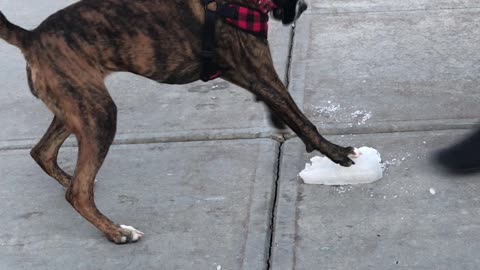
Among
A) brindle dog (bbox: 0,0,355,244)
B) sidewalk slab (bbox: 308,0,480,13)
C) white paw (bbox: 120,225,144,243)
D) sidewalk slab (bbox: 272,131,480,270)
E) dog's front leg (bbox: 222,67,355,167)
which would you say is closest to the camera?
sidewalk slab (bbox: 272,131,480,270)

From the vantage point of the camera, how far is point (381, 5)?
6754mm

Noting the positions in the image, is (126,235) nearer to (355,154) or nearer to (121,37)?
(121,37)

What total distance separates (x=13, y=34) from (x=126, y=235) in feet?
3.42

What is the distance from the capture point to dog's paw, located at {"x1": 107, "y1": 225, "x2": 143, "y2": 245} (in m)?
4.20

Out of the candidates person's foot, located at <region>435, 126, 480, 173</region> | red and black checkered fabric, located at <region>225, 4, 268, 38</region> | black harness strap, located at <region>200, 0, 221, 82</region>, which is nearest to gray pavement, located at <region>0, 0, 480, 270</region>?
person's foot, located at <region>435, 126, 480, 173</region>

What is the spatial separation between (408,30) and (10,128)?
2.74 meters

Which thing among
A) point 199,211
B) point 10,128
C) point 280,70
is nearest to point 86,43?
point 199,211

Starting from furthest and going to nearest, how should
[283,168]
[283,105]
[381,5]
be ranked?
[381,5]
[283,168]
[283,105]

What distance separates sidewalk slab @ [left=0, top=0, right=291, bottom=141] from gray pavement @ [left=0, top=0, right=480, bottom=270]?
13 millimetres

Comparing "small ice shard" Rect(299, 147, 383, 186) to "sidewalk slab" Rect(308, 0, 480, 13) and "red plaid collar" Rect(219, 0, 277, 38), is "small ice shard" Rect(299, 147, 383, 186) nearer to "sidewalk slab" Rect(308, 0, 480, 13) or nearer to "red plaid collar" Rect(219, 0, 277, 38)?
"red plaid collar" Rect(219, 0, 277, 38)

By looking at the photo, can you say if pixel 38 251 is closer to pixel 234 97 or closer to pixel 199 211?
pixel 199 211

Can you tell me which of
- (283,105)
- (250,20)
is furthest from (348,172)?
(250,20)

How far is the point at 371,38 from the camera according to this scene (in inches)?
243

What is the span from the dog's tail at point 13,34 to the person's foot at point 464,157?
2.02 metres
